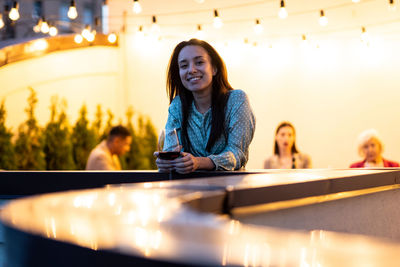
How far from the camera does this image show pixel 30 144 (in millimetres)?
7641

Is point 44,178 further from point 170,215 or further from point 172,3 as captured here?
point 172,3

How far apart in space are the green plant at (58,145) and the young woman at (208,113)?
5.32 m

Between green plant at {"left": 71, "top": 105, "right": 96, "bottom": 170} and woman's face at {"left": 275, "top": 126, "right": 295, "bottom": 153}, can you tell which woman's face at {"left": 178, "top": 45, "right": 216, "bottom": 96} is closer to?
woman's face at {"left": 275, "top": 126, "right": 295, "bottom": 153}

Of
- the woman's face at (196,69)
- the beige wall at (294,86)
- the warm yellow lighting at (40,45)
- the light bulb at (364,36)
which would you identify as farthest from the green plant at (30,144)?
the woman's face at (196,69)

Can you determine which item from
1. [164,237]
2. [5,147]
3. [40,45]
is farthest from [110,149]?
[164,237]

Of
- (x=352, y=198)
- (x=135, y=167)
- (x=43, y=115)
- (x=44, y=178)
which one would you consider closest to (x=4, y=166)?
(x=43, y=115)

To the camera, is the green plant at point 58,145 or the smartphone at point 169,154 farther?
the green plant at point 58,145

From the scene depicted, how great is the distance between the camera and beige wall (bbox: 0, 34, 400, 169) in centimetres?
818

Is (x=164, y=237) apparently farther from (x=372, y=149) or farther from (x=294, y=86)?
(x=294, y=86)

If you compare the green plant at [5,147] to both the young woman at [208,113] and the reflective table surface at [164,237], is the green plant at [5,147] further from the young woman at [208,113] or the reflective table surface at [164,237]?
the reflective table surface at [164,237]

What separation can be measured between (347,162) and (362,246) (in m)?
8.08

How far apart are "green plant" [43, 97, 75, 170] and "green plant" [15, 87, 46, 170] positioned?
0.17 meters

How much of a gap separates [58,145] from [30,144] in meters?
0.44

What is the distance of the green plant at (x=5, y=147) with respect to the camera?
7.12 meters
